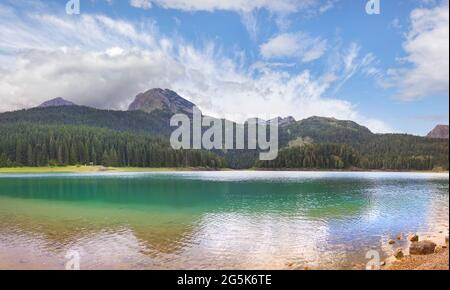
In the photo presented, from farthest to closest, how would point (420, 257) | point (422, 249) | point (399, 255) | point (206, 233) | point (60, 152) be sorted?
point (60, 152)
point (206, 233)
point (422, 249)
point (399, 255)
point (420, 257)

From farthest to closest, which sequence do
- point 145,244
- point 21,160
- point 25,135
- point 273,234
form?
1. point 25,135
2. point 21,160
3. point 273,234
4. point 145,244

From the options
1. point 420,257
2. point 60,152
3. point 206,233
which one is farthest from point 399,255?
point 60,152

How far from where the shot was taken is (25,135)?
633 ft

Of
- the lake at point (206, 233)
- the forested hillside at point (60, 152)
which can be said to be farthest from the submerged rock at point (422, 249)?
the forested hillside at point (60, 152)

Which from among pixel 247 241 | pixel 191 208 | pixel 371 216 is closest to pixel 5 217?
pixel 191 208

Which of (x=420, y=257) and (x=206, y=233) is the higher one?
(x=420, y=257)

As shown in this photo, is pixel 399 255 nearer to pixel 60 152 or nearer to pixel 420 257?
pixel 420 257

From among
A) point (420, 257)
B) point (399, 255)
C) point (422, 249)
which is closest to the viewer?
point (420, 257)

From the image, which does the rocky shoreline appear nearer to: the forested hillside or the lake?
the lake

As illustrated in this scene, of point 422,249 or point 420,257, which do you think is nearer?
point 420,257

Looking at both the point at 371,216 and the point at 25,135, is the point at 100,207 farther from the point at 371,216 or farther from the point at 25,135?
the point at 25,135

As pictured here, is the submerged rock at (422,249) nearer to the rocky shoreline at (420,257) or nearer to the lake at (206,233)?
the rocky shoreline at (420,257)

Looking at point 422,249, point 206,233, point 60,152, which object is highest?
point 60,152

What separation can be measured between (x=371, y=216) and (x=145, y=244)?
2462 centimetres
